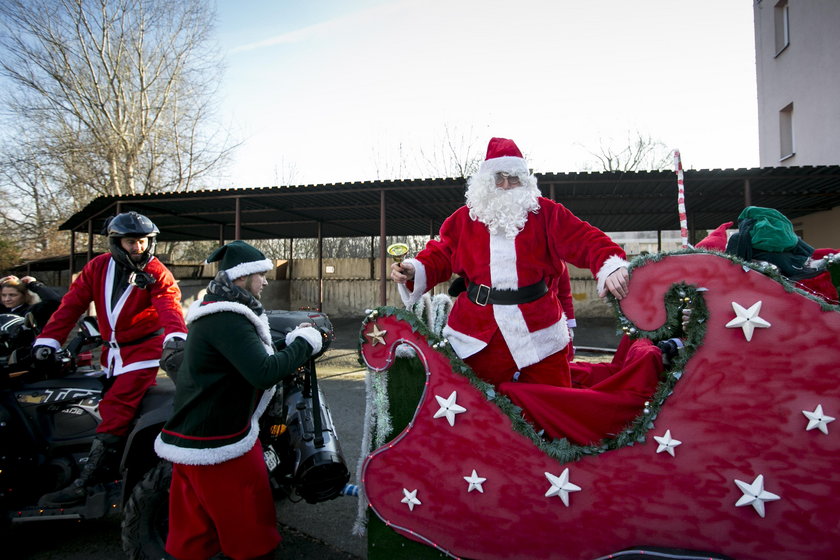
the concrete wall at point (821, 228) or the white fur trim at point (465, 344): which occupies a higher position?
the concrete wall at point (821, 228)

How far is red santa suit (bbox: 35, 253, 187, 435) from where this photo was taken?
256 centimetres

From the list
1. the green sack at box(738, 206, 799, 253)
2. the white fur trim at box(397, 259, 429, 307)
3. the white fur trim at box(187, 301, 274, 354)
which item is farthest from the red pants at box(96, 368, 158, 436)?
the green sack at box(738, 206, 799, 253)

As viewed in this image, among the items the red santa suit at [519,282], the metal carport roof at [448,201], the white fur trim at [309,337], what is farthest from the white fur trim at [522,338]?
the metal carport roof at [448,201]

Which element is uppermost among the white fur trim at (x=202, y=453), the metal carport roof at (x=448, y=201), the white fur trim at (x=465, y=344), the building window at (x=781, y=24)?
the building window at (x=781, y=24)

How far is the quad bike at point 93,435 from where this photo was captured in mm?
2205

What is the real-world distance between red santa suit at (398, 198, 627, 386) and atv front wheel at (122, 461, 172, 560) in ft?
4.95

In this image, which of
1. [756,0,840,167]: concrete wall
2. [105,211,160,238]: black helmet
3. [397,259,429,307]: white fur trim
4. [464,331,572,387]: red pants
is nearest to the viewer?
[464,331,572,387]: red pants

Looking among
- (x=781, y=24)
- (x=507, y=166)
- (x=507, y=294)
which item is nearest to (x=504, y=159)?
(x=507, y=166)

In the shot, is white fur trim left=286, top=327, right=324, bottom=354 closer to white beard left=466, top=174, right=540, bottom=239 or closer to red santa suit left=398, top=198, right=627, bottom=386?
red santa suit left=398, top=198, right=627, bottom=386

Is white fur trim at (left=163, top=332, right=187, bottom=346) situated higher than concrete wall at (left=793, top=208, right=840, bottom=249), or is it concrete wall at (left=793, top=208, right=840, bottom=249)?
concrete wall at (left=793, top=208, right=840, bottom=249)

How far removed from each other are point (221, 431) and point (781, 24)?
17.1 meters

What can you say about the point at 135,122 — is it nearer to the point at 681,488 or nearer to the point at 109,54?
the point at 109,54

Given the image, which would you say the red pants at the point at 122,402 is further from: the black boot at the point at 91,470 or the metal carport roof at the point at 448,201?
the metal carport roof at the point at 448,201

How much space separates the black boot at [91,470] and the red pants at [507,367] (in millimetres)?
2075
